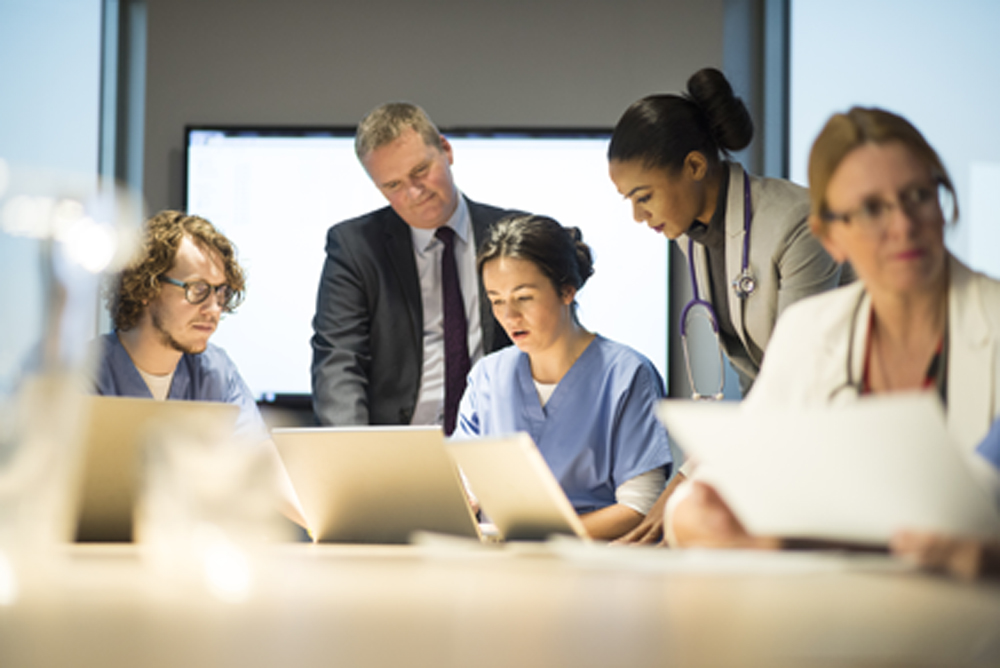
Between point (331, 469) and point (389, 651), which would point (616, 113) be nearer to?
point (331, 469)

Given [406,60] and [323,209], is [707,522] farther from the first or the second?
[406,60]

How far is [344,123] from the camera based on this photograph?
3412 mm

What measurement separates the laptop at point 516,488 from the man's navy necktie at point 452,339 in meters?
1.20

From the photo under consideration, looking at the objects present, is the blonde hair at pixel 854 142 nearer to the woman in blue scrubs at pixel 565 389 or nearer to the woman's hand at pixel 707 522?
the woman's hand at pixel 707 522

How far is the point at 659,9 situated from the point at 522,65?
54 centimetres

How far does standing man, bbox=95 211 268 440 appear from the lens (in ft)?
6.86

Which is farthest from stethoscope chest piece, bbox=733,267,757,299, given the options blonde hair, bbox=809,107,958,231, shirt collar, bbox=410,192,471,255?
shirt collar, bbox=410,192,471,255

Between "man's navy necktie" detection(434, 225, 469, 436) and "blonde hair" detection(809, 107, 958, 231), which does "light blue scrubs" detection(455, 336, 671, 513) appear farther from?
"blonde hair" detection(809, 107, 958, 231)

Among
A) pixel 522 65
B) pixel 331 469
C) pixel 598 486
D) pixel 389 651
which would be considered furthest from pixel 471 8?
pixel 389 651

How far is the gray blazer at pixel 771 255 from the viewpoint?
176 cm

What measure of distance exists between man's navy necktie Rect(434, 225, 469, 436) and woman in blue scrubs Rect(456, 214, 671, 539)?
24 cm

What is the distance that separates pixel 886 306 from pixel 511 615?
69 cm

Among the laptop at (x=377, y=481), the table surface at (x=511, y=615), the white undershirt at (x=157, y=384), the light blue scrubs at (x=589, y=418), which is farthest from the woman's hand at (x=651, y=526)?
the white undershirt at (x=157, y=384)

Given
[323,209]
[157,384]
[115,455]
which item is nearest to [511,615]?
[115,455]
